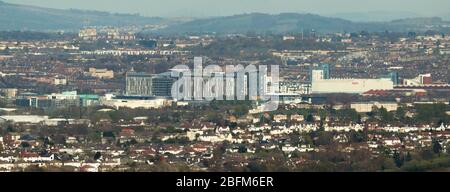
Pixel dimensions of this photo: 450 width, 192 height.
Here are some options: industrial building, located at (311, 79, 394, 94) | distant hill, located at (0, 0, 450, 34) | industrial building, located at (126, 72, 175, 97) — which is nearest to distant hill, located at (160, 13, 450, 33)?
distant hill, located at (0, 0, 450, 34)

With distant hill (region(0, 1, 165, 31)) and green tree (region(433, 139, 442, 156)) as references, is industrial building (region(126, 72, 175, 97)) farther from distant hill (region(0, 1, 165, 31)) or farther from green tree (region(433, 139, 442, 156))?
distant hill (region(0, 1, 165, 31))

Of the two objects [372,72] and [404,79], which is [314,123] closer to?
[404,79]

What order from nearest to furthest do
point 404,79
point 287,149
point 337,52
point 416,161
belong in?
point 416,161 → point 287,149 → point 404,79 → point 337,52

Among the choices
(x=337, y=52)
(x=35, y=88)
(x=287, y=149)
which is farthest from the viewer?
(x=337, y=52)

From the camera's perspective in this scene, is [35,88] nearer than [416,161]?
No

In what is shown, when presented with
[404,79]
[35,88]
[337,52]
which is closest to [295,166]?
[35,88]

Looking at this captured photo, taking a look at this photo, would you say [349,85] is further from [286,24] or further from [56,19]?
[56,19]

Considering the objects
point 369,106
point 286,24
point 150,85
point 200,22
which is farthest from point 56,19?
point 369,106
